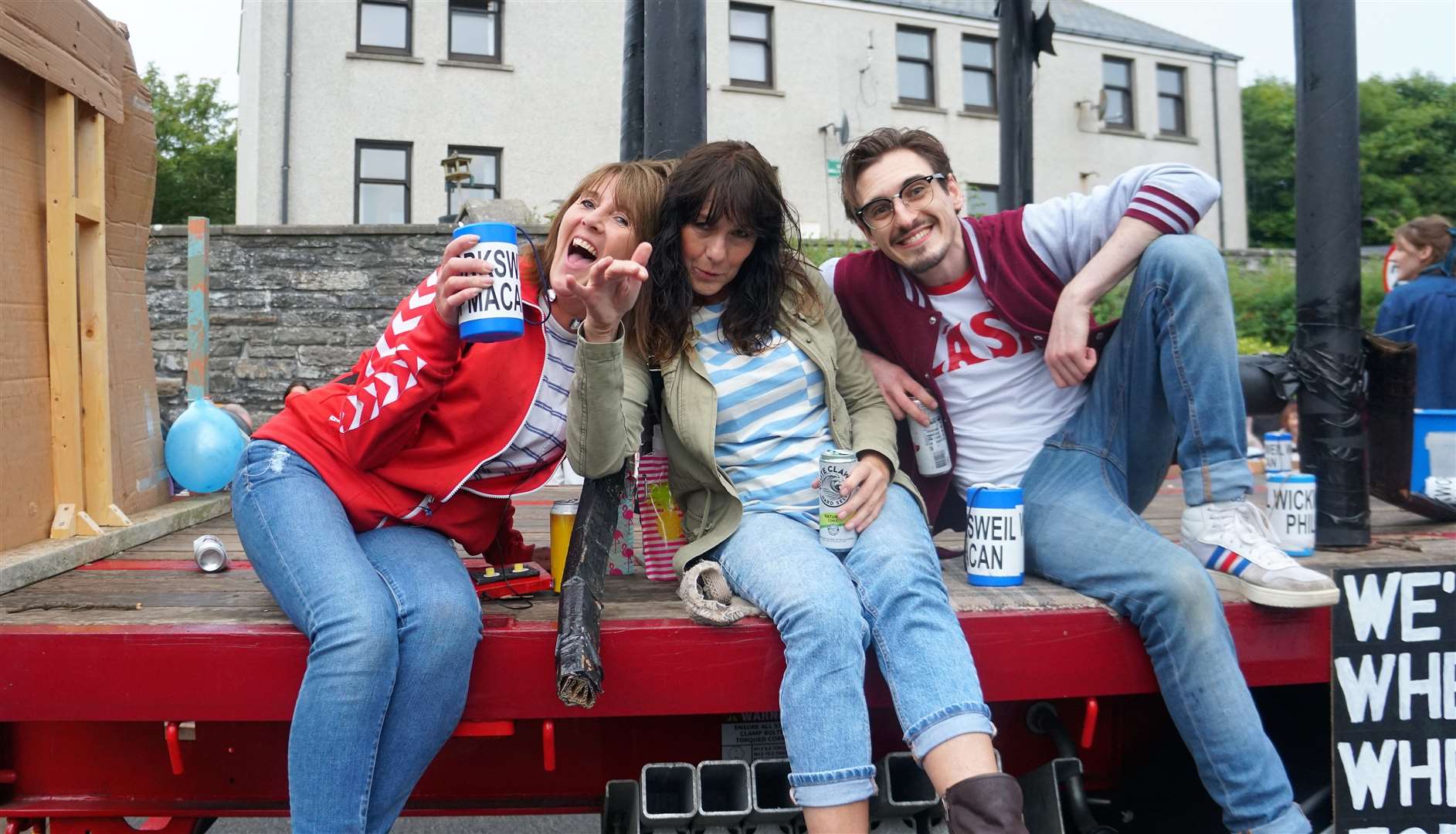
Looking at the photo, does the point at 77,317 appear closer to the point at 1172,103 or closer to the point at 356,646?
the point at 356,646

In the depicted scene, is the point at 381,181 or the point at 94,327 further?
the point at 381,181

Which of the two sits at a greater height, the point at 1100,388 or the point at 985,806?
the point at 1100,388

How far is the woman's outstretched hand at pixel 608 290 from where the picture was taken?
1776 millimetres

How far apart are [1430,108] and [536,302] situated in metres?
38.2

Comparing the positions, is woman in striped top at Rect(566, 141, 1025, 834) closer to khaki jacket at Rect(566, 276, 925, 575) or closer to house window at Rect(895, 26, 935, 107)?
khaki jacket at Rect(566, 276, 925, 575)

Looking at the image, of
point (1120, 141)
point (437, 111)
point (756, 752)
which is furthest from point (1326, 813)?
point (1120, 141)

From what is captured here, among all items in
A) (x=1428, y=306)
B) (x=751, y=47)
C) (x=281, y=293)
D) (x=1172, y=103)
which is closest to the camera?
(x=1428, y=306)

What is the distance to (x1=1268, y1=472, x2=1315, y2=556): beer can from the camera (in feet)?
8.21

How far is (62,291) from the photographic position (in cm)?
247

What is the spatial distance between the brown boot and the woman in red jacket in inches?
33.2

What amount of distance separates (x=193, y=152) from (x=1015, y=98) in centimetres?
2803

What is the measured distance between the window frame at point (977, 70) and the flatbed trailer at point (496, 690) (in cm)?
1670

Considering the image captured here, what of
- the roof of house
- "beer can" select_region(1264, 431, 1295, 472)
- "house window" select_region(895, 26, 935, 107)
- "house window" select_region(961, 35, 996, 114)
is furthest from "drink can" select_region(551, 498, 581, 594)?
"house window" select_region(961, 35, 996, 114)

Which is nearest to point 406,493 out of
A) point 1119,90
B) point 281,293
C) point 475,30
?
point 281,293
